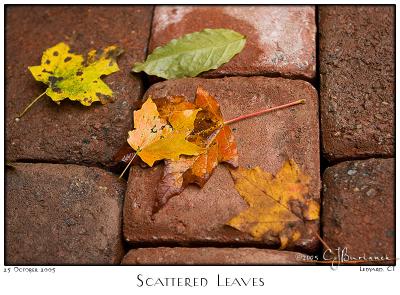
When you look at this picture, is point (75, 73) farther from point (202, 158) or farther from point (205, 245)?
point (205, 245)

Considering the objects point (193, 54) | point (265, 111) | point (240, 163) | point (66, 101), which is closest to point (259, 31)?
point (193, 54)

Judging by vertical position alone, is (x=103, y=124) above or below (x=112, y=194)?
above

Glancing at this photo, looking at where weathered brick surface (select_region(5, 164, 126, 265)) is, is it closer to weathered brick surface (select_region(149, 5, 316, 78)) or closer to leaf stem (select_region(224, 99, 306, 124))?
leaf stem (select_region(224, 99, 306, 124))

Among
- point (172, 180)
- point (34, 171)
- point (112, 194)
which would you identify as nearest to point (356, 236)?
point (172, 180)

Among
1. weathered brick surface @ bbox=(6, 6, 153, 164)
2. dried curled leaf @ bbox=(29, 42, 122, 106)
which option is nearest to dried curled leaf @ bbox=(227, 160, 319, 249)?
weathered brick surface @ bbox=(6, 6, 153, 164)

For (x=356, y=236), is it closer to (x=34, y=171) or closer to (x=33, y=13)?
(x=34, y=171)

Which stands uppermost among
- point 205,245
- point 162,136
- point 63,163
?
point 162,136
